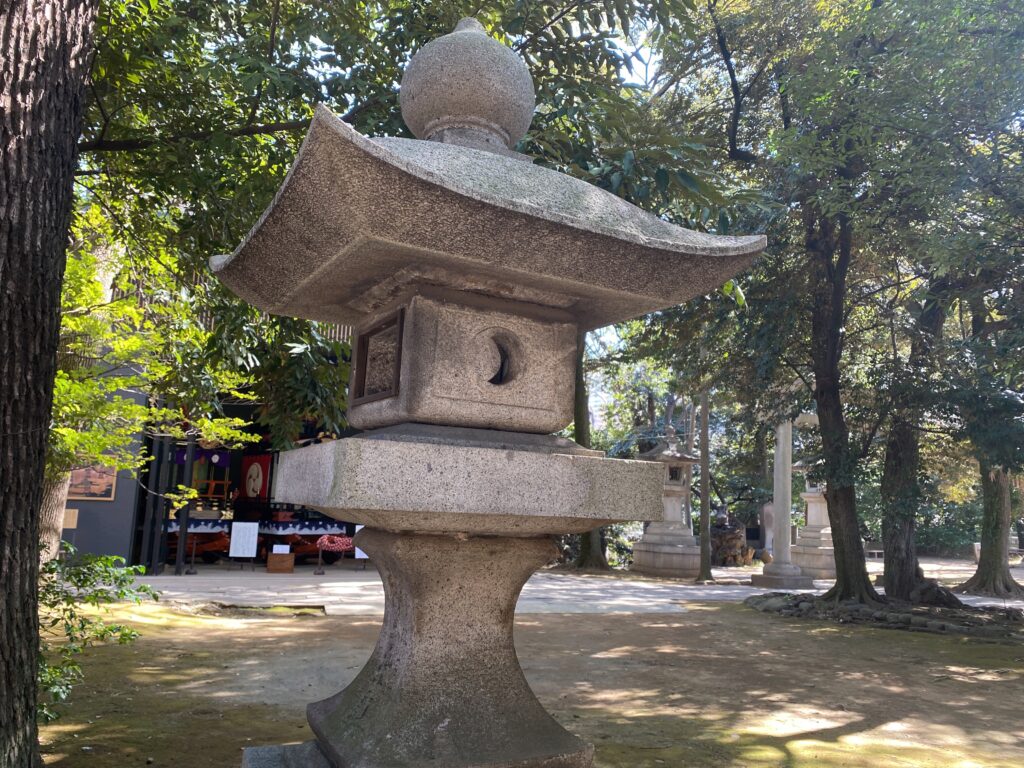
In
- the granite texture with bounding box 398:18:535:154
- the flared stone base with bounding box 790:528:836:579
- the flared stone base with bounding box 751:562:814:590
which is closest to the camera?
the granite texture with bounding box 398:18:535:154

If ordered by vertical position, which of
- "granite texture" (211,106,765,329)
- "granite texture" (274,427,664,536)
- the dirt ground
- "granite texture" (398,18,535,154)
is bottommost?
the dirt ground

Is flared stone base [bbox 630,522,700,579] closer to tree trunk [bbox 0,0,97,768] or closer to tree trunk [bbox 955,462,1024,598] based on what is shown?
tree trunk [bbox 955,462,1024,598]

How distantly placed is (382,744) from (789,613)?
9.91 meters

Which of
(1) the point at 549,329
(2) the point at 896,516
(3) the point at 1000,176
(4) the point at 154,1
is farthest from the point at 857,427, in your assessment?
(4) the point at 154,1

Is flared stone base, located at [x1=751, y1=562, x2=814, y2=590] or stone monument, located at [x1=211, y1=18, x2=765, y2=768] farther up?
stone monument, located at [x1=211, y1=18, x2=765, y2=768]

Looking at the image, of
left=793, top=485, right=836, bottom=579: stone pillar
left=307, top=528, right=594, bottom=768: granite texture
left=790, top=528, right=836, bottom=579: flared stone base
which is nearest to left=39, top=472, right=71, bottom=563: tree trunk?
left=307, top=528, right=594, bottom=768: granite texture

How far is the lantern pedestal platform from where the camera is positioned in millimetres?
2695

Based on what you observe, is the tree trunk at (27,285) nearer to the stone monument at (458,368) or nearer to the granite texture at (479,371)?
the stone monument at (458,368)

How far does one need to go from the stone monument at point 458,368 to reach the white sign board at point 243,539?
11193 mm

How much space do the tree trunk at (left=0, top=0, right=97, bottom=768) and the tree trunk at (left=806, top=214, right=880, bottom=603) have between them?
10486 millimetres

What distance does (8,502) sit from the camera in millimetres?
2639

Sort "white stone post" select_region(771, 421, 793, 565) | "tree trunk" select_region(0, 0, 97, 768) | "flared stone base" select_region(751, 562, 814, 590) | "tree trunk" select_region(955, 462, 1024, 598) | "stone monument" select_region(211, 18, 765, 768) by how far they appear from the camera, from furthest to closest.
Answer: "white stone post" select_region(771, 421, 793, 565), "flared stone base" select_region(751, 562, 814, 590), "tree trunk" select_region(955, 462, 1024, 598), "tree trunk" select_region(0, 0, 97, 768), "stone monument" select_region(211, 18, 765, 768)

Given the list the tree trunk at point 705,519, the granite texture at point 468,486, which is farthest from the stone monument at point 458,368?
the tree trunk at point 705,519

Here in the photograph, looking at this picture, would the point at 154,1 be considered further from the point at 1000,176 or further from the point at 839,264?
the point at 839,264
